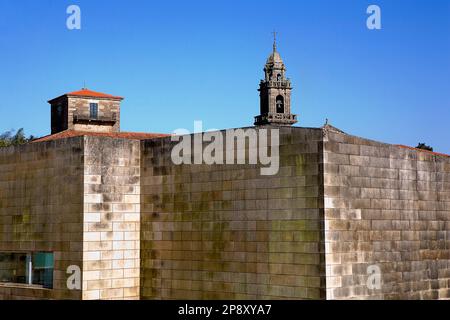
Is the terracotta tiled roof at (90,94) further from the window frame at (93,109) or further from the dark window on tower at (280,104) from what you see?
the dark window on tower at (280,104)

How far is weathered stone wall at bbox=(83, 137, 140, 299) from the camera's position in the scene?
65.4 feet

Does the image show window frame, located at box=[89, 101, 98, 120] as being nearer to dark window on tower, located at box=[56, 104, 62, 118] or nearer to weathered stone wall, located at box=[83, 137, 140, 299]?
dark window on tower, located at box=[56, 104, 62, 118]

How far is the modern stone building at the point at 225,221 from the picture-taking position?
55.3ft

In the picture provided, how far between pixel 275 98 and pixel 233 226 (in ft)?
181

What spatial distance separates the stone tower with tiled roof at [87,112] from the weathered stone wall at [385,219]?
127 ft

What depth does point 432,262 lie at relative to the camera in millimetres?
19469

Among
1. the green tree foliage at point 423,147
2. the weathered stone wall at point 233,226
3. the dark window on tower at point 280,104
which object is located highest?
the dark window on tower at point 280,104

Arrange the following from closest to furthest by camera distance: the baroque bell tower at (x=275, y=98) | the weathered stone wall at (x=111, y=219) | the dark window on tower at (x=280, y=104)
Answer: the weathered stone wall at (x=111, y=219) < the baroque bell tower at (x=275, y=98) < the dark window on tower at (x=280, y=104)

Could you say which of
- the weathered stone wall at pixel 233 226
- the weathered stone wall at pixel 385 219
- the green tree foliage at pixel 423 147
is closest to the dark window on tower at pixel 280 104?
the green tree foliage at pixel 423 147

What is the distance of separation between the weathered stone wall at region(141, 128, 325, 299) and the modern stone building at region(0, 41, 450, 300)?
0.03 metres

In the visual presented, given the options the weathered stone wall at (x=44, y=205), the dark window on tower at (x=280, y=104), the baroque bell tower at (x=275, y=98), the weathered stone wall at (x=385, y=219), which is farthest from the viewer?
the dark window on tower at (x=280, y=104)

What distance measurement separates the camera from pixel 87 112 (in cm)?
5534
